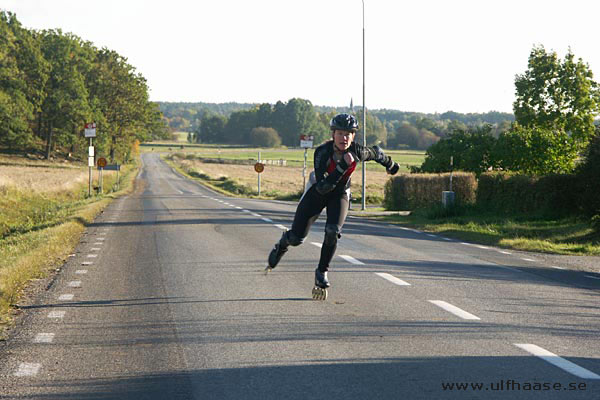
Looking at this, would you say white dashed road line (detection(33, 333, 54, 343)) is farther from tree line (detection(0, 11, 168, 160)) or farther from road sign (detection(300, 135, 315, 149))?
tree line (detection(0, 11, 168, 160))

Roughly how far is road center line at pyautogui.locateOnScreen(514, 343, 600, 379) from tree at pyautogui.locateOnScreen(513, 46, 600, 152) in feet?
170

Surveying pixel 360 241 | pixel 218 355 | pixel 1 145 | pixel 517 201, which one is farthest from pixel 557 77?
pixel 1 145

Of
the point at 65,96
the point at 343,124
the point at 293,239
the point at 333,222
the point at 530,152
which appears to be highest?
the point at 65,96

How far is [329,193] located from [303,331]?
73.8 inches

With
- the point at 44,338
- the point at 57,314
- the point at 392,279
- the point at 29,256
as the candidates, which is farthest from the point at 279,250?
the point at 29,256

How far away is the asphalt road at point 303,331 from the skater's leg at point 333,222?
1.73ft

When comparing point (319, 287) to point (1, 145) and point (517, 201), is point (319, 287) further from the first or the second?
point (1, 145)

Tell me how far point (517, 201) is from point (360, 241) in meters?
10.7

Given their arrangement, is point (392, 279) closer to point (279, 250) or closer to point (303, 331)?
point (279, 250)

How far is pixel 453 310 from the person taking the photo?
26.8 ft

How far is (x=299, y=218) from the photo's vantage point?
8625 millimetres

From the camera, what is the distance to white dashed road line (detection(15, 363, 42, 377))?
568cm

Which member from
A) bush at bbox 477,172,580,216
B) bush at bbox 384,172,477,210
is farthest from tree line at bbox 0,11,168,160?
bush at bbox 477,172,580,216

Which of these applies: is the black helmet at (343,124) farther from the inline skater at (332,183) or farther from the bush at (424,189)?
the bush at (424,189)
